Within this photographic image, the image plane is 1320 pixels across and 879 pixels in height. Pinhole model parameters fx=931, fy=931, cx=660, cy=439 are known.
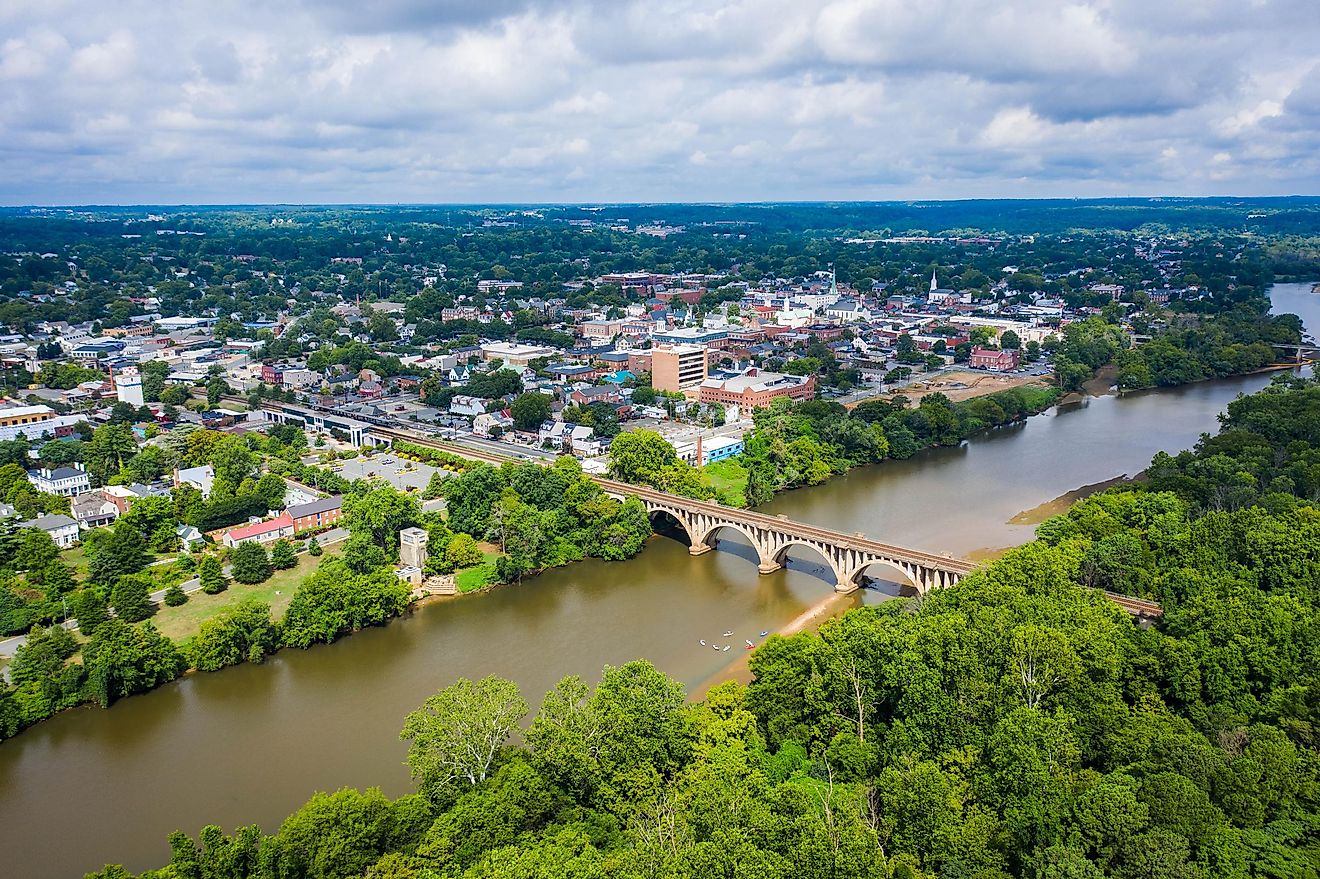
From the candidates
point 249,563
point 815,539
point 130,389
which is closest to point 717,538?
point 815,539

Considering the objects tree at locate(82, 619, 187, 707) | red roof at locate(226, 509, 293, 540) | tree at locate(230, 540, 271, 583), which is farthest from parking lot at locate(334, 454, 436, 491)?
tree at locate(82, 619, 187, 707)

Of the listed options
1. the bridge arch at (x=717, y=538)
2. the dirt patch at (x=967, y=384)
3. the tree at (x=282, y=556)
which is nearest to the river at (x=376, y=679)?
the bridge arch at (x=717, y=538)

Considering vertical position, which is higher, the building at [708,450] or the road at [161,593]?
the building at [708,450]

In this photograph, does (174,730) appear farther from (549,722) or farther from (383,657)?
(549,722)

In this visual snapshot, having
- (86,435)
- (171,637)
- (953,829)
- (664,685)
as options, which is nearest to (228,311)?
(86,435)

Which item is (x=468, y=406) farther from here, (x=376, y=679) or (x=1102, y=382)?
(x=1102, y=382)

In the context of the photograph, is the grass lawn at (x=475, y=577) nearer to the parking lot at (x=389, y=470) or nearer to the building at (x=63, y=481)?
the parking lot at (x=389, y=470)
